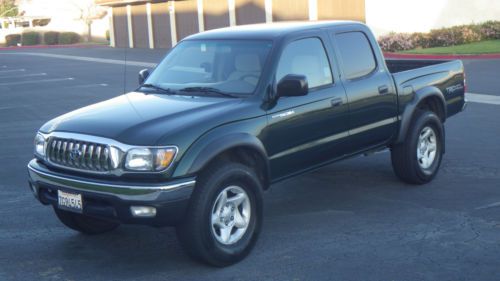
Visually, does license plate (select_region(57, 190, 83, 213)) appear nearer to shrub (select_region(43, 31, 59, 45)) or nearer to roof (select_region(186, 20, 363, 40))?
roof (select_region(186, 20, 363, 40))

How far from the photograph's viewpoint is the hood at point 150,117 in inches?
223

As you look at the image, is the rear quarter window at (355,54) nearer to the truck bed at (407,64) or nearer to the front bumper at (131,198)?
the truck bed at (407,64)

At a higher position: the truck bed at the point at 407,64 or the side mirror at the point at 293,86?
the side mirror at the point at 293,86

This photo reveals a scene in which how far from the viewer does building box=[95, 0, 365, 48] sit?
3148 cm

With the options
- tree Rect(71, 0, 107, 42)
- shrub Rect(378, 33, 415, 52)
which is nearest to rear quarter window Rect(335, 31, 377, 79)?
shrub Rect(378, 33, 415, 52)

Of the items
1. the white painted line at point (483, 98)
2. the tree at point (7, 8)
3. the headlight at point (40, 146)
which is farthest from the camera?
the tree at point (7, 8)

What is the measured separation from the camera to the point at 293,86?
6254 mm

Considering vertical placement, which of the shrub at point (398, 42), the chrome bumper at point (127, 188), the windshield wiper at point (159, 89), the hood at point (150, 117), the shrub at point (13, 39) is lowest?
the shrub at point (13, 39)

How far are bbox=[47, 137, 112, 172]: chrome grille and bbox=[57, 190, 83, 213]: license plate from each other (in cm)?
22

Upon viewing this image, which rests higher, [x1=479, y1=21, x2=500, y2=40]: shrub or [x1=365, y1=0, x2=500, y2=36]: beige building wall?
[x1=365, y1=0, x2=500, y2=36]: beige building wall

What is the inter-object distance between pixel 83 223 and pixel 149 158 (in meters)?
1.56

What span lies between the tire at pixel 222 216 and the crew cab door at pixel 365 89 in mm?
1586

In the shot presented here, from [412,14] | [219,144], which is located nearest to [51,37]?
[412,14]

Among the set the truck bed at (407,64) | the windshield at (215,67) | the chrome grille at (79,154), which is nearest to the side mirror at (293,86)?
the windshield at (215,67)
